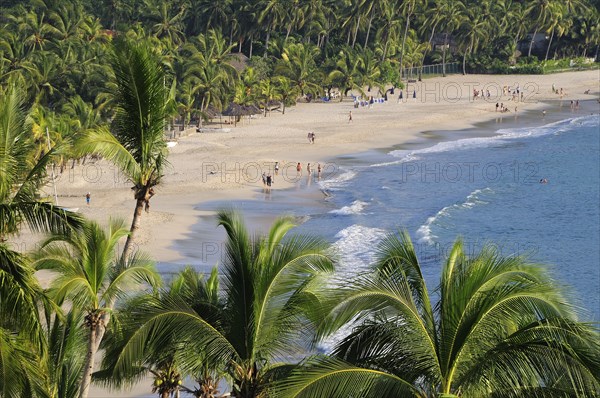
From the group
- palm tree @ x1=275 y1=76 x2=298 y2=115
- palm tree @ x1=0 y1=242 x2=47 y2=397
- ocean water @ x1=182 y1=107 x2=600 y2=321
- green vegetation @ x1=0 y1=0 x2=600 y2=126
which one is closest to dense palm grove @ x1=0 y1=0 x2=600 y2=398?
palm tree @ x1=0 y1=242 x2=47 y2=397

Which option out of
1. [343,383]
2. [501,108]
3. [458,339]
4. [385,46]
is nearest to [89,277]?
[343,383]

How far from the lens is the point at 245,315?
9852 millimetres

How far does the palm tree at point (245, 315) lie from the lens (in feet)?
31.6

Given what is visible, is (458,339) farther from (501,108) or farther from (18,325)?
(501,108)

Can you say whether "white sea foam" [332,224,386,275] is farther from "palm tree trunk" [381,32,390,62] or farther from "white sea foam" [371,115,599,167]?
"palm tree trunk" [381,32,390,62]

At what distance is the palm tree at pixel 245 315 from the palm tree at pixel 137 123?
233 centimetres

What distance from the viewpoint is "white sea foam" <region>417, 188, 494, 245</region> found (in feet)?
133

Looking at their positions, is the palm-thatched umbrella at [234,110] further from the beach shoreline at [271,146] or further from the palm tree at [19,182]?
the palm tree at [19,182]

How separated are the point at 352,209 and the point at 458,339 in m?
36.4

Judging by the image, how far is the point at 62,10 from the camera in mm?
72625

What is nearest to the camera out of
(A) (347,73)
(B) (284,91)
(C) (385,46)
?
(B) (284,91)

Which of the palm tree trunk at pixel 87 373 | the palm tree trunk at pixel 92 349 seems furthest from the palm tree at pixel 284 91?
the palm tree trunk at pixel 87 373

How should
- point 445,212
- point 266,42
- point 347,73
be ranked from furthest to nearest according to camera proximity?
point 266,42 → point 347,73 → point 445,212

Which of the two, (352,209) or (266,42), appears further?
(266,42)
